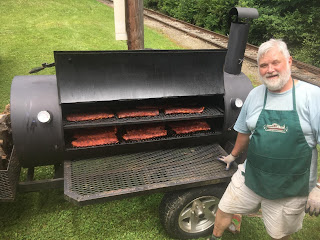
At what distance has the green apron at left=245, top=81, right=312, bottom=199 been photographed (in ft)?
7.70

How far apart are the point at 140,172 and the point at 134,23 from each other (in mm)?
2935

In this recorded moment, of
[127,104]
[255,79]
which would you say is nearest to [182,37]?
[255,79]

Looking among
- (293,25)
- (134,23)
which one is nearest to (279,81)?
(134,23)

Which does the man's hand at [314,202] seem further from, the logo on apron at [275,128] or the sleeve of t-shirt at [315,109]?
the logo on apron at [275,128]

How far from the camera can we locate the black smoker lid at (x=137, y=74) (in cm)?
298

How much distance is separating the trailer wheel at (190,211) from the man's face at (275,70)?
144cm

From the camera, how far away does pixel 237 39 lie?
12.3ft

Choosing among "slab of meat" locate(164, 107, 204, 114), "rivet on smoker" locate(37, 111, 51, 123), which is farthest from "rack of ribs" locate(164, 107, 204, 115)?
"rivet on smoker" locate(37, 111, 51, 123)

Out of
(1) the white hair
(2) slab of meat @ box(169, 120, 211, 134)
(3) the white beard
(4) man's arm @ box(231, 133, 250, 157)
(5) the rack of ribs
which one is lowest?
(2) slab of meat @ box(169, 120, 211, 134)

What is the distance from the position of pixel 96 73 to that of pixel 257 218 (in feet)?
9.75

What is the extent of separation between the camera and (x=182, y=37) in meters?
14.8

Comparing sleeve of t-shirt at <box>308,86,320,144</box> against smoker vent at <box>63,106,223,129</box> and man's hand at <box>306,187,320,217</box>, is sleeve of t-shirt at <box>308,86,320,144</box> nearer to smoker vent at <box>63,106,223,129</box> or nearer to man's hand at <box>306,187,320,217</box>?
man's hand at <box>306,187,320,217</box>

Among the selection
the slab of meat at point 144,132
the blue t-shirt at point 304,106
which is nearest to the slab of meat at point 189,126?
the slab of meat at point 144,132

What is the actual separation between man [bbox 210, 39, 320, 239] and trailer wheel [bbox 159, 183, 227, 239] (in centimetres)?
59
